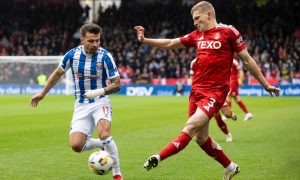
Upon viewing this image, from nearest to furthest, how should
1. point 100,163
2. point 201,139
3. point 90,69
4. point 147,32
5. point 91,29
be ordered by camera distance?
point 100,163
point 201,139
point 91,29
point 90,69
point 147,32

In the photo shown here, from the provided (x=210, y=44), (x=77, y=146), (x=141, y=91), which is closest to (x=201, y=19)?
(x=210, y=44)

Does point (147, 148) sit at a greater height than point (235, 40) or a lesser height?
lesser

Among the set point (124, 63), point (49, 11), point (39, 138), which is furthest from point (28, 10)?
Result: point (39, 138)

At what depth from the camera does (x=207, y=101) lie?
834 centimetres

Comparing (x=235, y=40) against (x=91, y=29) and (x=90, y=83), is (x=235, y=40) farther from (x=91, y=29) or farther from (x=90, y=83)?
(x=90, y=83)

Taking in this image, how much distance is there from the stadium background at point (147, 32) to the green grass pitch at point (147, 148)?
16.2 meters

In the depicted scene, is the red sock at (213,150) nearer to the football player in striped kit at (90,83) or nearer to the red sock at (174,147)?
the red sock at (174,147)

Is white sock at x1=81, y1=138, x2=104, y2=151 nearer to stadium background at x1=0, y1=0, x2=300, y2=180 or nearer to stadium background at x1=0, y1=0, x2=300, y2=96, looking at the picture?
stadium background at x1=0, y1=0, x2=300, y2=180

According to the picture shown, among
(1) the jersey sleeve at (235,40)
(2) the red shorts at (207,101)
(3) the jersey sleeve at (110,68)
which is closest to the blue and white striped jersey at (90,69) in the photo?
(3) the jersey sleeve at (110,68)

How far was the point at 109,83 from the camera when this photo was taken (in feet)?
29.8

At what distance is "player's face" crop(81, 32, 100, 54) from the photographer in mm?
8758

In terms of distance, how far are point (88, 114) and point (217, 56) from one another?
1963 mm

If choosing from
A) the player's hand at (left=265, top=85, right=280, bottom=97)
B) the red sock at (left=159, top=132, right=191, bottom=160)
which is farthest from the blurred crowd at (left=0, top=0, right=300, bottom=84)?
the red sock at (left=159, top=132, right=191, bottom=160)

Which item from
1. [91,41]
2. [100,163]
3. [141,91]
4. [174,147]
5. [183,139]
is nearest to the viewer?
[174,147]
